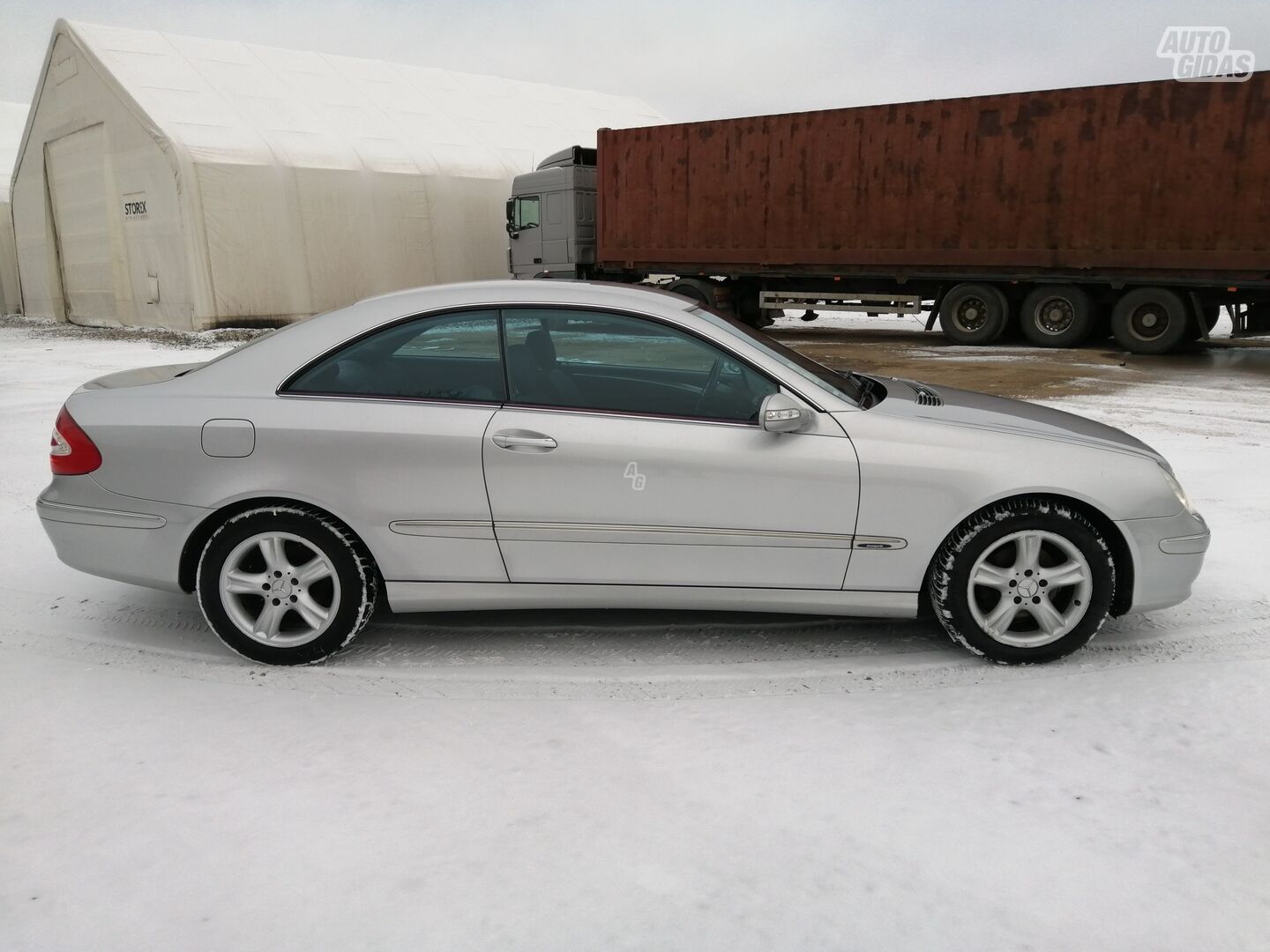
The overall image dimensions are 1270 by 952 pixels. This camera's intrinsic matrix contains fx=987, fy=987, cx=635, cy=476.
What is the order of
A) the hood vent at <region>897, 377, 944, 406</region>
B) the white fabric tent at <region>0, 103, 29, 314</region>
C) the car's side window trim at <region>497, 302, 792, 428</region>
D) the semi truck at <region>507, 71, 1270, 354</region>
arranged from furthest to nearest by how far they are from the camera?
the white fabric tent at <region>0, 103, 29, 314</region> → the semi truck at <region>507, 71, 1270, 354</region> → the hood vent at <region>897, 377, 944, 406</region> → the car's side window trim at <region>497, 302, 792, 428</region>

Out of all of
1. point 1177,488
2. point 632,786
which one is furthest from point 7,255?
point 1177,488

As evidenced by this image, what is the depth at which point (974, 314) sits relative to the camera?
15.5 metres

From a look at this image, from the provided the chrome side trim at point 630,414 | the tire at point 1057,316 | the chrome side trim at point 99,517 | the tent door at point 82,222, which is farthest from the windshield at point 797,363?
the tent door at point 82,222

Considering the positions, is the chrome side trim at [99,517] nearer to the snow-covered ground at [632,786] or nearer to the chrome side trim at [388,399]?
the snow-covered ground at [632,786]

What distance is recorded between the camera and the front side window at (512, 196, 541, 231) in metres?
18.8

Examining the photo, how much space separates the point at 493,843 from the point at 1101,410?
8.18 metres

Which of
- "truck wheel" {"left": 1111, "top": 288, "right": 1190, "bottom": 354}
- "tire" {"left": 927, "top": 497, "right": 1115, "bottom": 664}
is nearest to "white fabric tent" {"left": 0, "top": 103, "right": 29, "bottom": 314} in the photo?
"truck wheel" {"left": 1111, "top": 288, "right": 1190, "bottom": 354}

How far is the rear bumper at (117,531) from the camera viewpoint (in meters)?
3.50

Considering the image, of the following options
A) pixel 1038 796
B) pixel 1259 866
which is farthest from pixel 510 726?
pixel 1259 866

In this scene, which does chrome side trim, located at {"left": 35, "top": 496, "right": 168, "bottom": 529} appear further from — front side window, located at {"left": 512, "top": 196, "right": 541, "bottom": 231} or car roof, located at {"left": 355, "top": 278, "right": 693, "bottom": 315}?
front side window, located at {"left": 512, "top": 196, "right": 541, "bottom": 231}

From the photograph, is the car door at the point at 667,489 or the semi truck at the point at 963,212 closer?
the car door at the point at 667,489

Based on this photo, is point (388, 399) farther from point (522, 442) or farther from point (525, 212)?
point (525, 212)

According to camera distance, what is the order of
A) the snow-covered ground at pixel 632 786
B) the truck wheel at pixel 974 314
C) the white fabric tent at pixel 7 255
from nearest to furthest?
1. the snow-covered ground at pixel 632 786
2. the truck wheel at pixel 974 314
3. the white fabric tent at pixel 7 255

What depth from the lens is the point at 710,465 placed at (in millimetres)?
3367
